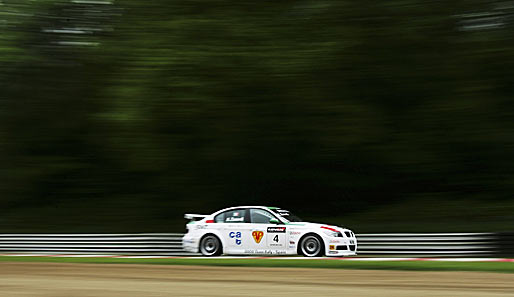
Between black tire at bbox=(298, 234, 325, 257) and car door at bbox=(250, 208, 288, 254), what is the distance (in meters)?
0.37

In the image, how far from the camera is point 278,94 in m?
17.1

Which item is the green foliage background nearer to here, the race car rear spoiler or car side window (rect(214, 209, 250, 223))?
the race car rear spoiler

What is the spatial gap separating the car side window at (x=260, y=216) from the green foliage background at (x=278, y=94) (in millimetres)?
2318

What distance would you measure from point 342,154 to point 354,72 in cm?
286

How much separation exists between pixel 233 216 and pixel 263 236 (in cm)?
89

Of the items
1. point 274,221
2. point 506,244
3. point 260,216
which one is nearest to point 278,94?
point 260,216

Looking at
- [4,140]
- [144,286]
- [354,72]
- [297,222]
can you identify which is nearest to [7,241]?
[4,140]

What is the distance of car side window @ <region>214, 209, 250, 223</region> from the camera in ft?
55.1

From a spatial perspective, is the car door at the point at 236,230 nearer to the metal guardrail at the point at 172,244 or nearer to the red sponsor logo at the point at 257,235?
the red sponsor logo at the point at 257,235

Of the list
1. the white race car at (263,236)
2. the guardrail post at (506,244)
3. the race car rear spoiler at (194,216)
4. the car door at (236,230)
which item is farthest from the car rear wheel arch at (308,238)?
the guardrail post at (506,244)

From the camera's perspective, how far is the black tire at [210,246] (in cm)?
1694

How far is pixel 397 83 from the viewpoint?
57.1 ft

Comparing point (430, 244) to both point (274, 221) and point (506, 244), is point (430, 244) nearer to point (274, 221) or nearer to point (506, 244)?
point (506, 244)

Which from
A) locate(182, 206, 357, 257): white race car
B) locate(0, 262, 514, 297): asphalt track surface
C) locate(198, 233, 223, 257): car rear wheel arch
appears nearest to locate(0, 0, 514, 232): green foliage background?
locate(182, 206, 357, 257): white race car
